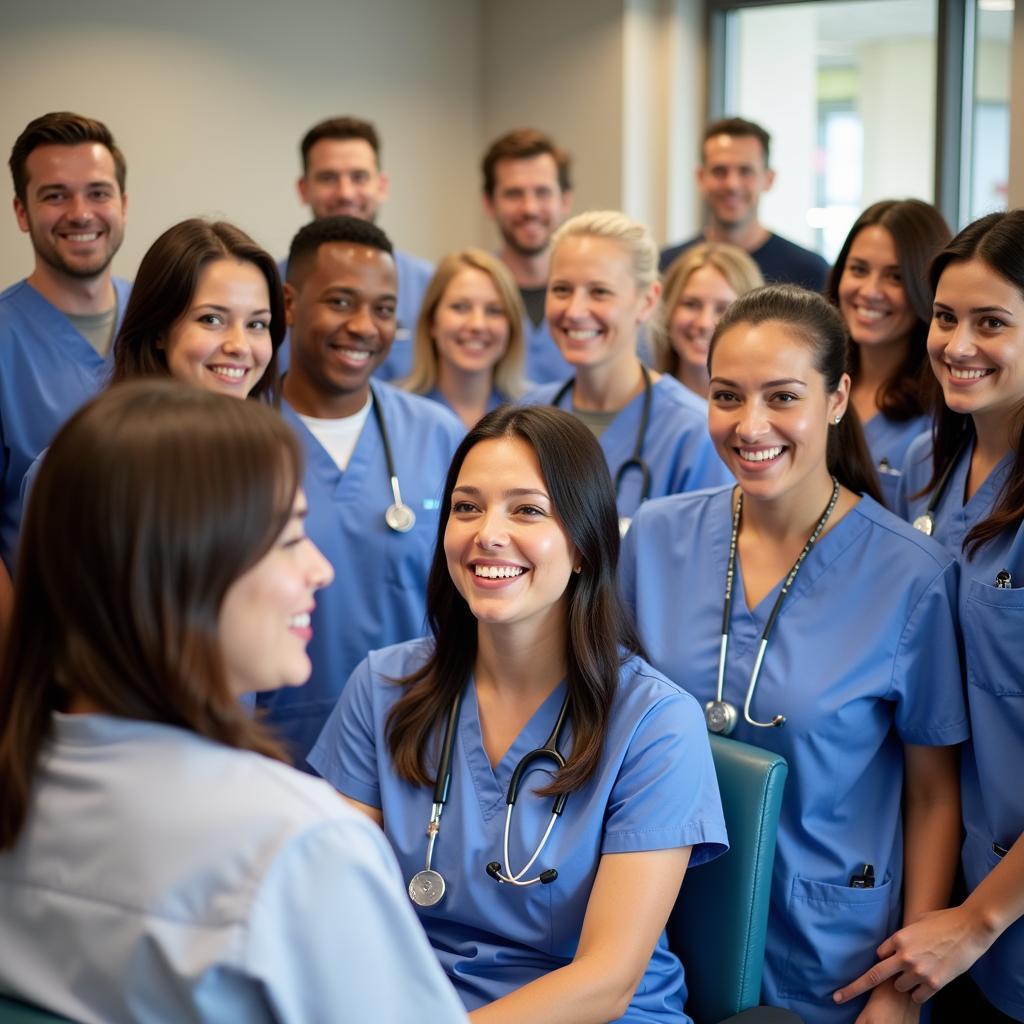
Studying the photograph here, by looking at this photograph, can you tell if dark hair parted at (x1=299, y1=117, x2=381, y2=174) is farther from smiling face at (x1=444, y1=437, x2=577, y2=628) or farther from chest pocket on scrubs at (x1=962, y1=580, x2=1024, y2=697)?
chest pocket on scrubs at (x1=962, y1=580, x2=1024, y2=697)

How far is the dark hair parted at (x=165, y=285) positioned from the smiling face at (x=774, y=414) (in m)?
0.81

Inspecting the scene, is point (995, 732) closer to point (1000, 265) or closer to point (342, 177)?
point (1000, 265)

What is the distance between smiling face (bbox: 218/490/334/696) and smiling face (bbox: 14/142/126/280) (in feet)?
5.49

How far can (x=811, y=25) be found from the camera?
4758 millimetres

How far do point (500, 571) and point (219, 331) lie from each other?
2.44 feet

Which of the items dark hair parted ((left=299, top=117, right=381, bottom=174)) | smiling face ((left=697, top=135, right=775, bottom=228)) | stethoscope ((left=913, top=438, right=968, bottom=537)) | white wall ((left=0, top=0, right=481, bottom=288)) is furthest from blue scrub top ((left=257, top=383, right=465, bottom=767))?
smiling face ((left=697, top=135, right=775, bottom=228))

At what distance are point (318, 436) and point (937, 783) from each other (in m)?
1.23

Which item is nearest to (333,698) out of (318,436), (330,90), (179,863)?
(318,436)

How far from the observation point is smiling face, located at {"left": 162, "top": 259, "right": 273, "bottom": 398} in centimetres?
199

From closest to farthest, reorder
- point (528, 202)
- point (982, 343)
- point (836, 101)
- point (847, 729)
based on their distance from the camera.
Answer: point (847, 729) < point (982, 343) < point (528, 202) < point (836, 101)

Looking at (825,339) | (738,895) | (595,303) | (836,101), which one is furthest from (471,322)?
(836,101)

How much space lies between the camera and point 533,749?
154cm

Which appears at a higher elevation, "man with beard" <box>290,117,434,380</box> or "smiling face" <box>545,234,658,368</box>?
"man with beard" <box>290,117,434,380</box>

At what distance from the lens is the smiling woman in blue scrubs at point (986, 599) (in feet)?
5.25
